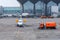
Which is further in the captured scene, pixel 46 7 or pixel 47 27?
pixel 46 7

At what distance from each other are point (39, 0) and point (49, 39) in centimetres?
10586

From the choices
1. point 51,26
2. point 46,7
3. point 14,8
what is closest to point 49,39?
point 51,26

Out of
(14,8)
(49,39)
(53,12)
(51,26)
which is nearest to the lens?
(49,39)

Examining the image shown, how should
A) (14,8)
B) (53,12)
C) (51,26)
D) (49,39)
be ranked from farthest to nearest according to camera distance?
(14,8) → (53,12) → (51,26) → (49,39)

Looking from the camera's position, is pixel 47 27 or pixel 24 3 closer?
pixel 47 27

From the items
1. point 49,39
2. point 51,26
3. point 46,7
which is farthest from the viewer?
point 46,7

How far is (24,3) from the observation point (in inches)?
4998

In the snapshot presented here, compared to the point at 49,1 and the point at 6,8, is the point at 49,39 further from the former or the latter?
the point at 6,8

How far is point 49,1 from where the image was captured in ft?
410

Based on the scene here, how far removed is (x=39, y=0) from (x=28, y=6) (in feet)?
22.6

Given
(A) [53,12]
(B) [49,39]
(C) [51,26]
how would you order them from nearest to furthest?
(B) [49,39] → (C) [51,26] → (A) [53,12]

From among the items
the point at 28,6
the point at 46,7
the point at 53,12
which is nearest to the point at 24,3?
the point at 28,6

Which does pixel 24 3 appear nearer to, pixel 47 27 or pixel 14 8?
pixel 14 8

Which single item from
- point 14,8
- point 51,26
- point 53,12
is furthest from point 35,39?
point 14,8
